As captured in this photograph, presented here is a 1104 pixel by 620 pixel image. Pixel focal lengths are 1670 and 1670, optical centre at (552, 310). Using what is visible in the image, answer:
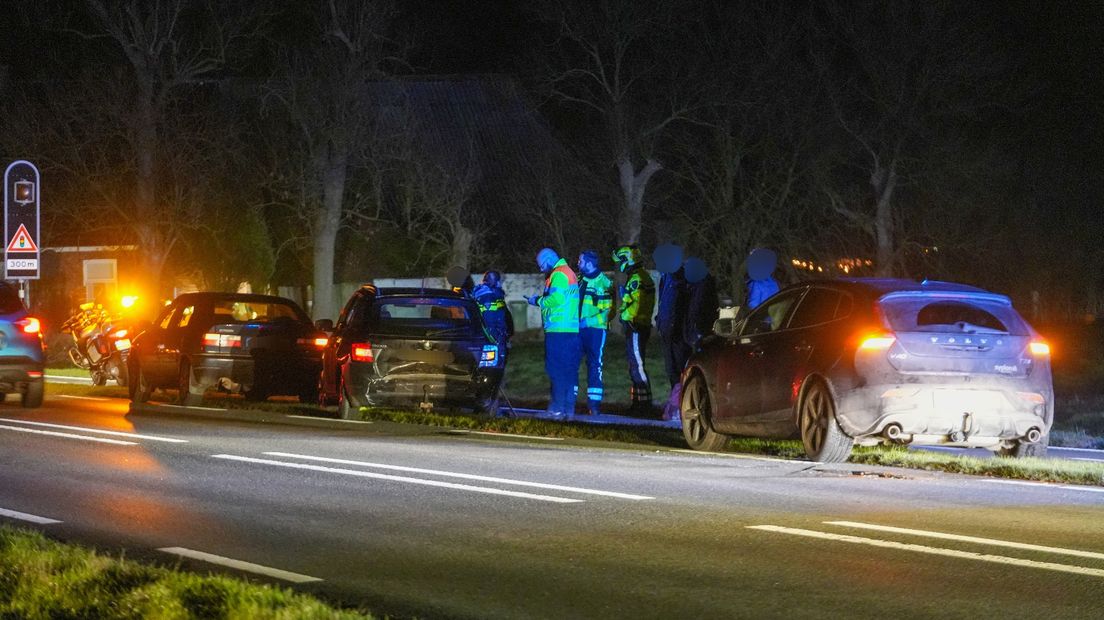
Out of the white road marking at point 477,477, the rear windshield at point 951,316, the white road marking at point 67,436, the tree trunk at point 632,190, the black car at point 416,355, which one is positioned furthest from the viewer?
the tree trunk at point 632,190

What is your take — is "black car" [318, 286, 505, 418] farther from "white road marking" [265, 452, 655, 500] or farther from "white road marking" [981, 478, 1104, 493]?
"white road marking" [981, 478, 1104, 493]

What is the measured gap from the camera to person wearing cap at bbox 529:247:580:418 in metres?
18.7

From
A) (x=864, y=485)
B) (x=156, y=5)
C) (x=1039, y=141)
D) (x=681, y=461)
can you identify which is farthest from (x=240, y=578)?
(x=1039, y=141)

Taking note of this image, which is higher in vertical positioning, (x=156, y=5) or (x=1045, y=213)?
(x=156, y=5)

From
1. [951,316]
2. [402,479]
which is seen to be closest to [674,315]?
[951,316]

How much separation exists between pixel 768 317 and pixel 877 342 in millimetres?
1898

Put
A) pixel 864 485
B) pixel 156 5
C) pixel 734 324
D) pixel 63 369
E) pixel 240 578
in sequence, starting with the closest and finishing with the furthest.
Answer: pixel 240 578, pixel 864 485, pixel 734 324, pixel 63 369, pixel 156 5

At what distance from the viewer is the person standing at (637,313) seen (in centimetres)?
1892

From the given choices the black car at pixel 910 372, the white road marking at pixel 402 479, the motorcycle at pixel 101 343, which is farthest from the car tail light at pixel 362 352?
the motorcycle at pixel 101 343

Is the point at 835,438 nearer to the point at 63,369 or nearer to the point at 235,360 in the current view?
the point at 235,360

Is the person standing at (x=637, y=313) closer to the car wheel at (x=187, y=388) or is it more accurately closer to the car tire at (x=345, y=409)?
the car tire at (x=345, y=409)

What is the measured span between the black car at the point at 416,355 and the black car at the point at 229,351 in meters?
2.46

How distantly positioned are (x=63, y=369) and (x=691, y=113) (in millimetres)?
17379

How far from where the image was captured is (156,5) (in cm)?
3700
